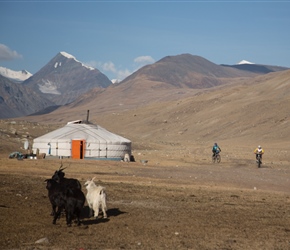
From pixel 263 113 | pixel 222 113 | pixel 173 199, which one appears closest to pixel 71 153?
pixel 173 199

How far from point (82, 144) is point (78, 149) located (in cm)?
38

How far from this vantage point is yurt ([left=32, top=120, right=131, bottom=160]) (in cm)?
3809

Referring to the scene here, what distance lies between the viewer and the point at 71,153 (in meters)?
38.3

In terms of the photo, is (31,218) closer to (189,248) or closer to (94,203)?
(94,203)

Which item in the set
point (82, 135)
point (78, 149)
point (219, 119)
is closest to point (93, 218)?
point (78, 149)

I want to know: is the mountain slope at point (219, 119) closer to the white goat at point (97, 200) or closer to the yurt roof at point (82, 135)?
the yurt roof at point (82, 135)

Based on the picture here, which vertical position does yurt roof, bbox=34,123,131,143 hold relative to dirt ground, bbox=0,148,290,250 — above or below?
above

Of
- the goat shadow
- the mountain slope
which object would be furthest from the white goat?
the mountain slope

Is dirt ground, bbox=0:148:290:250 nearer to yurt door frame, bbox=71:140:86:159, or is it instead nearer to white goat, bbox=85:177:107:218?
white goat, bbox=85:177:107:218

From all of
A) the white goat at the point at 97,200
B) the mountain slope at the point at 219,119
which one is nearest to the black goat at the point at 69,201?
the white goat at the point at 97,200

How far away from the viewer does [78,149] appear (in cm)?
3800

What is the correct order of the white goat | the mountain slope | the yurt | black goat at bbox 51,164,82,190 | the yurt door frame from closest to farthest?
black goat at bbox 51,164,82,190
the white goat
the yurt door frame
the yurt
the mountain slope

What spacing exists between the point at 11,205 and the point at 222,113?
316 ft

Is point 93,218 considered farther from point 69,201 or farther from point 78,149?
point 78,149
